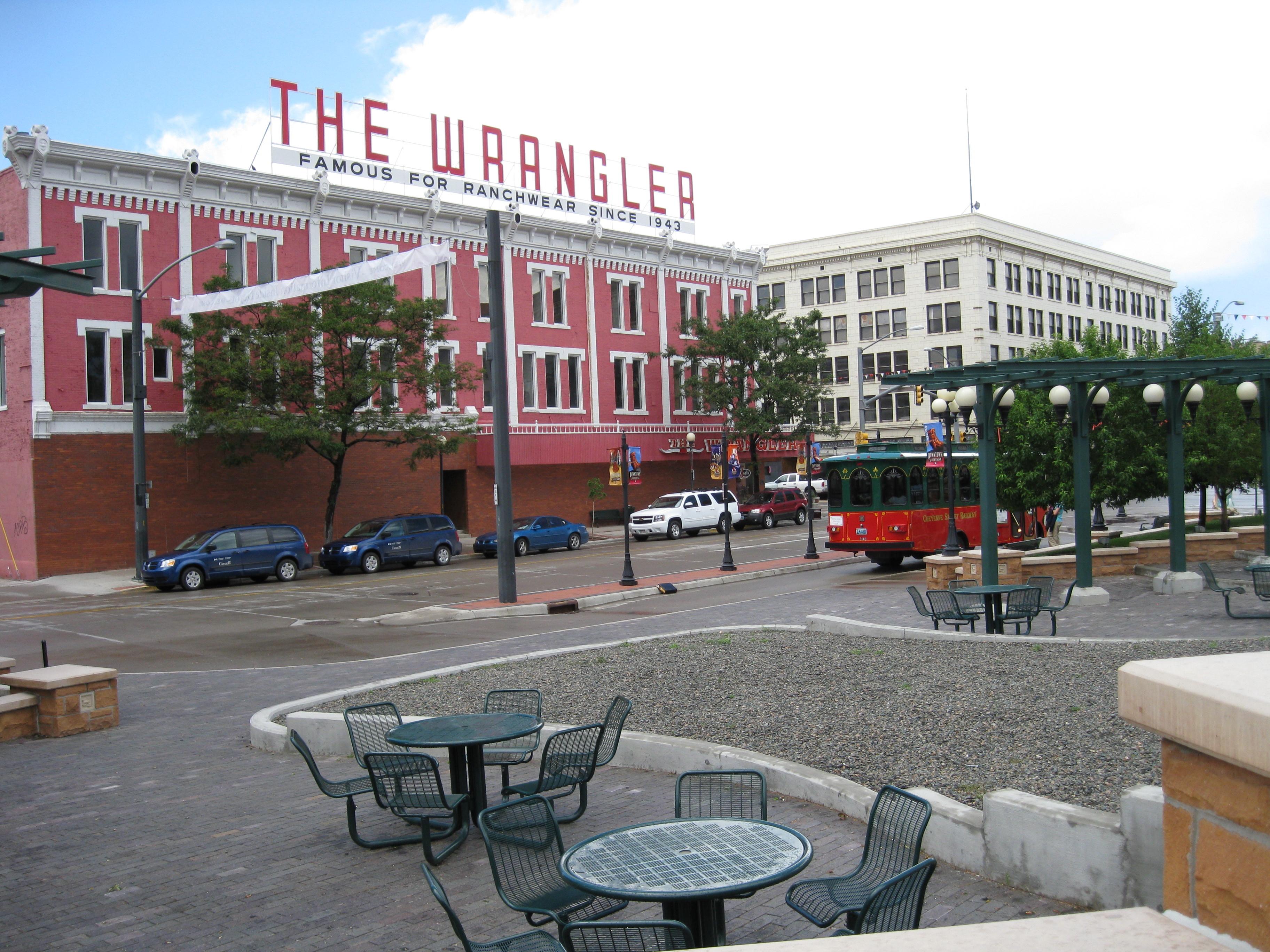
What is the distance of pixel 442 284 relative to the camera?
42.9 meters

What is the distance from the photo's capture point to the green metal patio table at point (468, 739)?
686 cm

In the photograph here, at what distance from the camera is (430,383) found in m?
35.9

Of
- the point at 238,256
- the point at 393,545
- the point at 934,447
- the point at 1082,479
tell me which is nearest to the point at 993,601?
the point at 1082,479

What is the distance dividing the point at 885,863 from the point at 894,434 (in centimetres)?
6719

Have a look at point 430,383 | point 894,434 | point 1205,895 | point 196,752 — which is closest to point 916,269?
point 894,434

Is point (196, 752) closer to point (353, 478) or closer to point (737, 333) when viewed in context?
point (353, 478)

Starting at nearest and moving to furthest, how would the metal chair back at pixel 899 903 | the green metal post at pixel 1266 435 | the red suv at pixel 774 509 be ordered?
the metal chair back at pixel 899 903, the green metal post at pixel 1266 435, the red suv at pixel 774 509

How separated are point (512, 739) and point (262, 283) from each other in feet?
111

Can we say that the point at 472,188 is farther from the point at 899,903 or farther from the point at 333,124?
the point at 899,903

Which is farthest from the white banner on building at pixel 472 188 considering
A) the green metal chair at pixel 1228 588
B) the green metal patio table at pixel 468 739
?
the green metal patio table at pixel 468 739

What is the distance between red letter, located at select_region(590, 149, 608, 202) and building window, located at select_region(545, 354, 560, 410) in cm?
762

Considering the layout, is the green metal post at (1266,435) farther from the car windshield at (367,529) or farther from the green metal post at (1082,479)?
the car windshield at (367,529)

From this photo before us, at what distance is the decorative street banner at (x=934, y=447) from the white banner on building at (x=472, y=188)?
2284cm

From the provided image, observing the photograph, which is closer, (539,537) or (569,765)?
(569,765)
